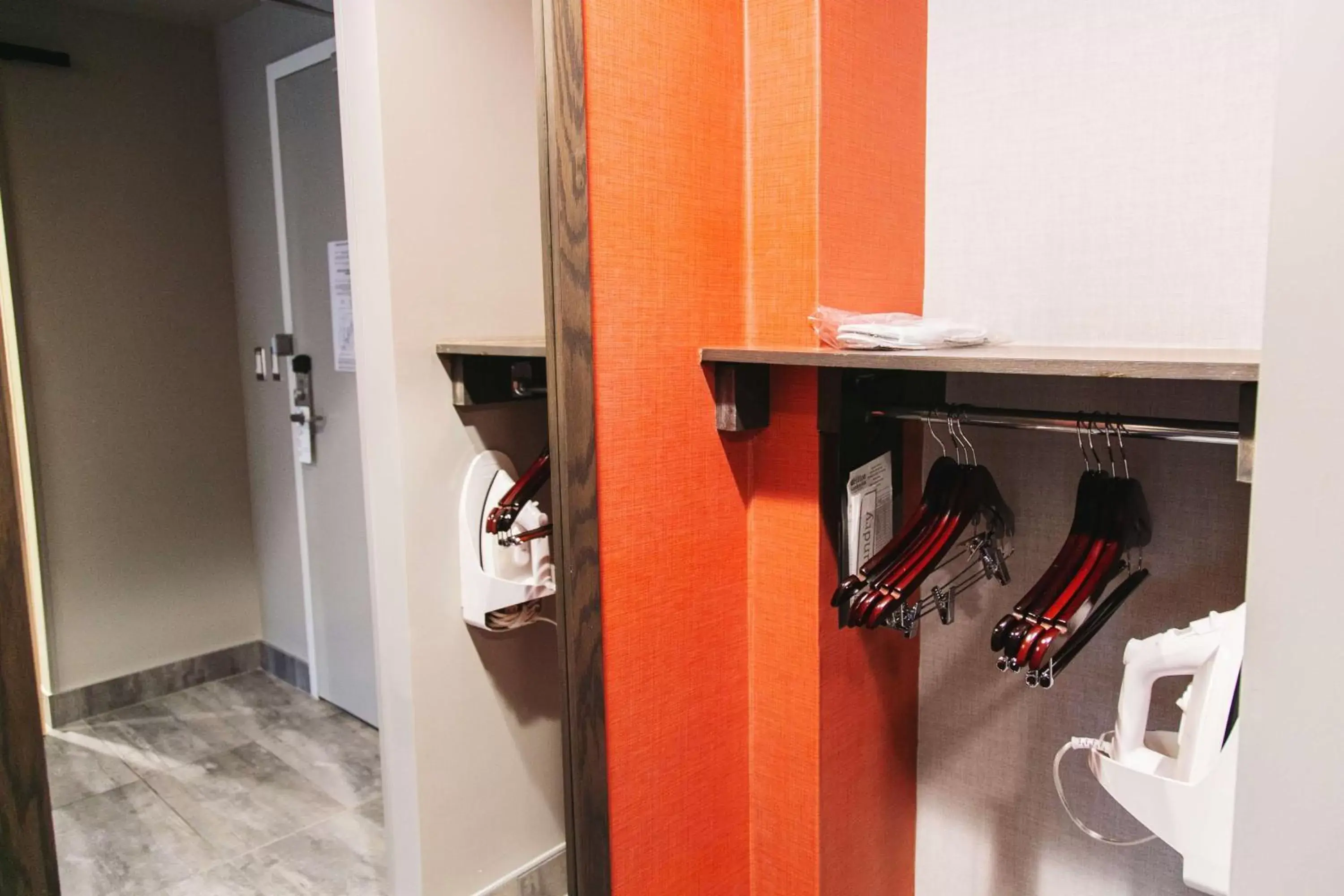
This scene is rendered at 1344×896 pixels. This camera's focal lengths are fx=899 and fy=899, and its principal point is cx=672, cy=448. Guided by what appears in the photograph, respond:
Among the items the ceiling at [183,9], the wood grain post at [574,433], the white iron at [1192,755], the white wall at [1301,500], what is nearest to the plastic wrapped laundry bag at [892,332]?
the wood grain post at [574,433]

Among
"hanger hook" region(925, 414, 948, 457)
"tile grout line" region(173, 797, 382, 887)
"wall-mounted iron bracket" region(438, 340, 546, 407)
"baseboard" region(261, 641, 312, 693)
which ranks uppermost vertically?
"wall-mounted iron bracket" region(438, 340, 546, 407)

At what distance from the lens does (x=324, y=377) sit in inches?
111

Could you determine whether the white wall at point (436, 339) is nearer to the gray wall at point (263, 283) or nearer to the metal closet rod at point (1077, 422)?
the metal closet rod at point (1077, 422)

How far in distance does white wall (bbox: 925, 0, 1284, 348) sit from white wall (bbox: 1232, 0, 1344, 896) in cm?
69

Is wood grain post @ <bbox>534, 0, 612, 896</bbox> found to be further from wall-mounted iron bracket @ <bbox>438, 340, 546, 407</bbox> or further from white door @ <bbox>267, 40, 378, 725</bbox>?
white door @ <bbox>267, 40, 378, 725</bbox>

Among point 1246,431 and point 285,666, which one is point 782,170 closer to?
point 1246,431

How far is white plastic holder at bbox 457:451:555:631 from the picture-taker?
5.89 ft

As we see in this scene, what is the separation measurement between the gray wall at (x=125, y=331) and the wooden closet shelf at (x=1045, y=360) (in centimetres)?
222

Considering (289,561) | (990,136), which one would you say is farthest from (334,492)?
(990,136)

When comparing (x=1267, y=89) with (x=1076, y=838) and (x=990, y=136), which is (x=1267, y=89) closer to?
(x=990, y=136)

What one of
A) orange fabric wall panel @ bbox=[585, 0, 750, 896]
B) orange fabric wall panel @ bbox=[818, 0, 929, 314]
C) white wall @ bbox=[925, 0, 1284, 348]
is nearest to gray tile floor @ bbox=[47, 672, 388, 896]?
orange fabric wall panel @ bbox=[585, 0, 750, 896]

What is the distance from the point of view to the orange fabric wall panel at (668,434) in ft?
4.23

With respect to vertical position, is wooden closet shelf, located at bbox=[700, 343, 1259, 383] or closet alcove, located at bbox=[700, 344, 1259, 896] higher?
wooden closet shelf, located at bbox=[700, 343, 1259, 383]

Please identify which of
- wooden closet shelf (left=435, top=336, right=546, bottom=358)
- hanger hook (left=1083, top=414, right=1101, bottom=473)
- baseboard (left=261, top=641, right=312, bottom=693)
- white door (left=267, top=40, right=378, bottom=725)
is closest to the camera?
hanger hook (left=1083, top=414, right=1101, bottom=473)
